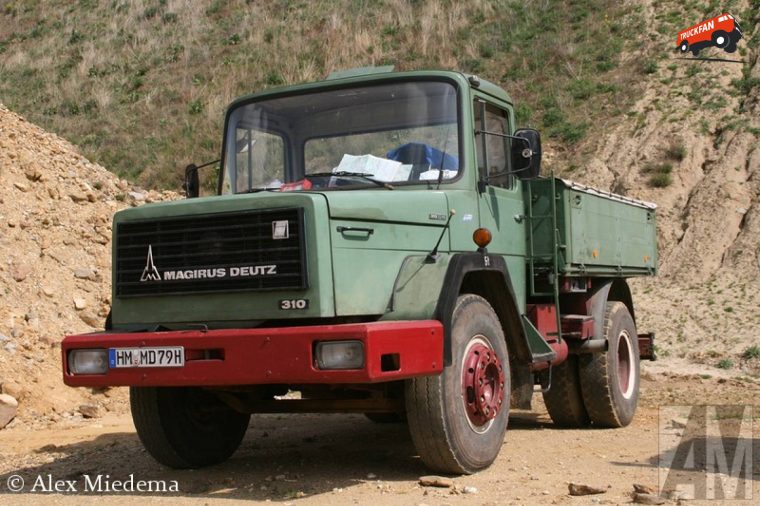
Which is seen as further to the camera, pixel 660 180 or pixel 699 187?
pixel 660 180

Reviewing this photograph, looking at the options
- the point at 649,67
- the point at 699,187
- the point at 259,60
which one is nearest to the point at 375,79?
the point at 699,187

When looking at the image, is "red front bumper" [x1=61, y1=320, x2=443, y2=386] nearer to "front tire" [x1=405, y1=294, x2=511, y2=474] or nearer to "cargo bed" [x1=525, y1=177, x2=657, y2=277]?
"front tire" [x1=405, y1=294, x2=511, y2=474]

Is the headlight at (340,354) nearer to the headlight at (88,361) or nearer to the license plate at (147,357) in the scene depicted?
the license plate at (147,357)

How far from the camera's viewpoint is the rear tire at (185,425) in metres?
6.93

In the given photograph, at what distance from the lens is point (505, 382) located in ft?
22.3

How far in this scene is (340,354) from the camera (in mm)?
5523

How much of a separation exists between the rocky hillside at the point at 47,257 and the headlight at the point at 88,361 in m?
4.40

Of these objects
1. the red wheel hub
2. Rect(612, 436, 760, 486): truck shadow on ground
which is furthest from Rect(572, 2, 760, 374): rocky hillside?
the red wheel hub

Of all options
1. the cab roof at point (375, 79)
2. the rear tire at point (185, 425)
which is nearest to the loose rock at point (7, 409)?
the rear tire at point (185, 425)

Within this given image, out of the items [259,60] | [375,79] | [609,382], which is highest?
[259,60]

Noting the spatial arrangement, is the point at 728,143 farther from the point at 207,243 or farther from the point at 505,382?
the point at 207,243

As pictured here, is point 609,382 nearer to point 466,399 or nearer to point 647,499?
point 466,399

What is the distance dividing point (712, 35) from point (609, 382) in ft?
60.0

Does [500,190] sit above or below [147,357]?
above
